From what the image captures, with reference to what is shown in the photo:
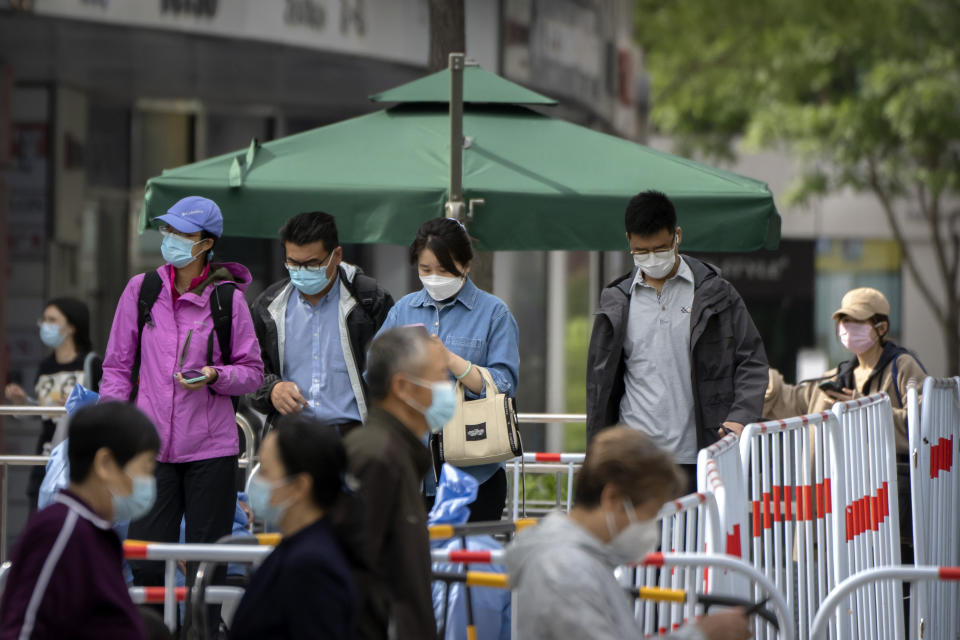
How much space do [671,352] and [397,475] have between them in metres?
2.77

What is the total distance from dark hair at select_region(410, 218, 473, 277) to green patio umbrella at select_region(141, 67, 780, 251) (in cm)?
130

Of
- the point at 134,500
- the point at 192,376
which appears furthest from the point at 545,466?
the point at 134,500

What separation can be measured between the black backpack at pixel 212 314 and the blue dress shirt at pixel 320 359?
341mm

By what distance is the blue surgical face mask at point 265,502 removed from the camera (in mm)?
3449

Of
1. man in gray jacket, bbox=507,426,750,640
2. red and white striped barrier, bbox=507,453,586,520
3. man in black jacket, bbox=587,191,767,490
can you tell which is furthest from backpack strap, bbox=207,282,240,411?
man in gray jacket, bbox=507,426,750,640

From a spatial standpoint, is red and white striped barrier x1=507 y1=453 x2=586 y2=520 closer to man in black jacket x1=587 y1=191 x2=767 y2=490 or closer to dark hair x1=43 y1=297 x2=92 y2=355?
man in black jacket x1=587 y1=191 x2=767 y2=490

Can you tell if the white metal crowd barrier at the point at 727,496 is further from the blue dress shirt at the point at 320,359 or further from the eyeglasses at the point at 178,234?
the eyeglasses at the point at 178,234

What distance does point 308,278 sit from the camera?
6.14 metres

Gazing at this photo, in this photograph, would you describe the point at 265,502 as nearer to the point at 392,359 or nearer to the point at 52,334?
the point at 392,359

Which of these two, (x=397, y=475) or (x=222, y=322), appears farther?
(x=222, y=322)

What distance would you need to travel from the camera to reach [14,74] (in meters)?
12.0

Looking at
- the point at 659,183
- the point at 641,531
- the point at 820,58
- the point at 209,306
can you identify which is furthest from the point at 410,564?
the point at 820,58

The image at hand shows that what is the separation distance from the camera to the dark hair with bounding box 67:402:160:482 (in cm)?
364

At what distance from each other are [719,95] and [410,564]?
20.3 metres
